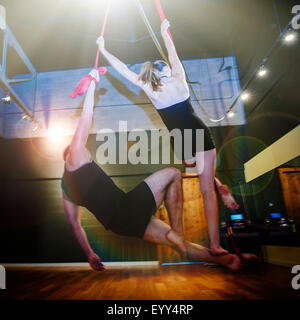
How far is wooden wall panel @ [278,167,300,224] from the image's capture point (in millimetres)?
3641

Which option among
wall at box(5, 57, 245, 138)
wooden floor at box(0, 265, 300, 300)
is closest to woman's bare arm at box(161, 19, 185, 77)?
wall at box(5, 57, 245, 138)

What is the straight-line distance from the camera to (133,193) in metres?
3.12

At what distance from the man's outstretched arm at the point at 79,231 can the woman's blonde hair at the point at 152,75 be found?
7.57 ft

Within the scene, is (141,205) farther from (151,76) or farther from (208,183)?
(151,76)

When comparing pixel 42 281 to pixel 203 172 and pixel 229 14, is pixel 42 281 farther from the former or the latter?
pixel 229 14

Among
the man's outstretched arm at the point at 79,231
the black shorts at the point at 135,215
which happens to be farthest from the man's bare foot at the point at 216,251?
the man's outstretched arm at the point at 79,231

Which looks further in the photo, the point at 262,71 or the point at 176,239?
the point at 262,71

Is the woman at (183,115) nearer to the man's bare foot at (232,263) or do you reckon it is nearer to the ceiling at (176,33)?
the man's bare foot at (232,263)

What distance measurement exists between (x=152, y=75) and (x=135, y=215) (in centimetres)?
219

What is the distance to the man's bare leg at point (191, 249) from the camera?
2932mm

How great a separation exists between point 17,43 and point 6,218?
3.28 metres

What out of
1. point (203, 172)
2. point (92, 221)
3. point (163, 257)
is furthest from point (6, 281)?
point (203, 172)

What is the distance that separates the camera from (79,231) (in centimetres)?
355
